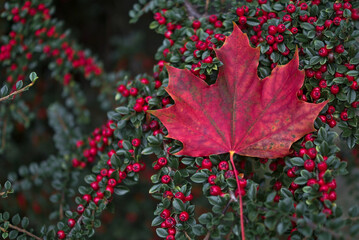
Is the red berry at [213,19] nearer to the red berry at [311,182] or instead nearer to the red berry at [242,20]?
the red berry at [242,20]

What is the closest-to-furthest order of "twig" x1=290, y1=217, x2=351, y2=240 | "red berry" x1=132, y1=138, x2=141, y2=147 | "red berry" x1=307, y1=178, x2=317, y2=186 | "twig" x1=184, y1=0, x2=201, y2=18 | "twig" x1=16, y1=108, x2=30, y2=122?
"twig" x1=290, y1=217, x2=351, y2=240 < "red berry" x1=307, y1=178, x2=317, y2=186 < "red berry" x1=132, y1=138, x2=141, y2=147 < "twig" x1=184, y1=0, x2=201, y2=18 < "twig" x1=16, y1=108, x2=30, y2=122

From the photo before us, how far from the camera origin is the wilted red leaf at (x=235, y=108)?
0.89m

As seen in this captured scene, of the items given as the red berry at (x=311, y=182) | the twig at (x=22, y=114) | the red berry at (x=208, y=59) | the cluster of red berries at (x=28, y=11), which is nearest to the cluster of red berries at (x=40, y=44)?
the cluster of red berries at (x=28, y=11)

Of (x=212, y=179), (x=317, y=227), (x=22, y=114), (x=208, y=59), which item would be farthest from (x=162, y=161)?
(x=22, y=114)

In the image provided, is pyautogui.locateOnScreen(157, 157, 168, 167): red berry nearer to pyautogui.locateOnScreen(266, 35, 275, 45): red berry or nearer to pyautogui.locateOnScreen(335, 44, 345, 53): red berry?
pyautogui.locateOnScreen(266, 35, 275, 45): red berry

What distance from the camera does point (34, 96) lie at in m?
1.88

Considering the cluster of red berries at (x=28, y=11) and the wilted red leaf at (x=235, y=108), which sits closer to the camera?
the wilted red leaf at (x=235, y=108)

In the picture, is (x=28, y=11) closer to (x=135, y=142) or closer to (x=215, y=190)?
(x=135, y=142)

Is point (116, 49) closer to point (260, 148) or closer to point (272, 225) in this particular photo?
point (260, 148)

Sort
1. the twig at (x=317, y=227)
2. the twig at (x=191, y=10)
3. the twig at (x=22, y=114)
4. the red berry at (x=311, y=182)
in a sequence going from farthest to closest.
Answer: the twig at (x=22, y=114) < the twig at (x=191, y=10) < the red berry at (x=311, y=182) < the twig at (x=317, y=227)

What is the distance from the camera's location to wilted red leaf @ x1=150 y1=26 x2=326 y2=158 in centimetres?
89

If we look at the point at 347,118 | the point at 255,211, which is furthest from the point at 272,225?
the point at 347,118

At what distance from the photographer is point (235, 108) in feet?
3.00

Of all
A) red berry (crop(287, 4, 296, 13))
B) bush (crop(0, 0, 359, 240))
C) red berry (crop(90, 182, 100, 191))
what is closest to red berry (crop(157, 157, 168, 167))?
bush (crop(0, 0, 359, 240))
